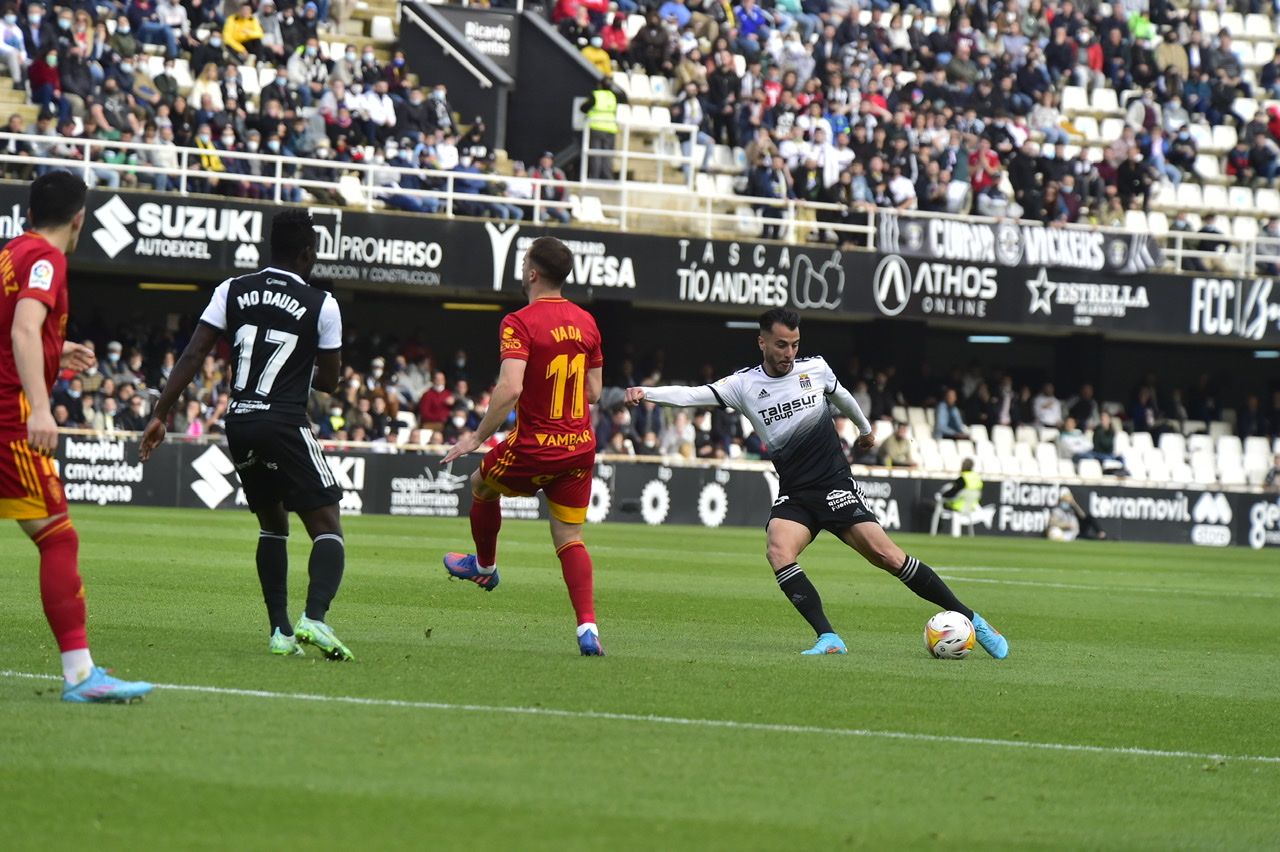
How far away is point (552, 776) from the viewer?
6.05 meters

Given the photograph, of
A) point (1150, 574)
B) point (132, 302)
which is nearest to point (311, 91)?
point (132, 302)

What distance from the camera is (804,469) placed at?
36.0ft

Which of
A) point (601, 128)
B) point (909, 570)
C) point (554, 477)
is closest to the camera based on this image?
point (554, 477)

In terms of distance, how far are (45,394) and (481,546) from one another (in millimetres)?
4202

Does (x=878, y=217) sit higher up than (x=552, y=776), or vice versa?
(x=878, y=217)

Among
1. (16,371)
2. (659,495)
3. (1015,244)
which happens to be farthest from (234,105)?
(16,371)

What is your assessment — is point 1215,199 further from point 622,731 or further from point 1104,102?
point 622,731

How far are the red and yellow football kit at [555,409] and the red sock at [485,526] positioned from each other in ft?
2.17

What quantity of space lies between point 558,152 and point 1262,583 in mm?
17744

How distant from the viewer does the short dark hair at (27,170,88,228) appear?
7.05m

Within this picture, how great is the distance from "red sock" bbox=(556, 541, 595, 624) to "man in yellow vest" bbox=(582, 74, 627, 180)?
2377 cm

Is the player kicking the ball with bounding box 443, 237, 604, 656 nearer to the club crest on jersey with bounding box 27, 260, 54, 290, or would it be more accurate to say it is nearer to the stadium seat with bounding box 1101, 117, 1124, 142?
the club crest on jersey with bounding box 27, 260, 54, 290

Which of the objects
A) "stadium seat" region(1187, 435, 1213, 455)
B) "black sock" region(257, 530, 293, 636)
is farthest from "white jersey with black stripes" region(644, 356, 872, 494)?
"stadium seat" region(1187, 435, 1213, 455)

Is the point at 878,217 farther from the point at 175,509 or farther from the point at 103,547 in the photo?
the point at 103,547
